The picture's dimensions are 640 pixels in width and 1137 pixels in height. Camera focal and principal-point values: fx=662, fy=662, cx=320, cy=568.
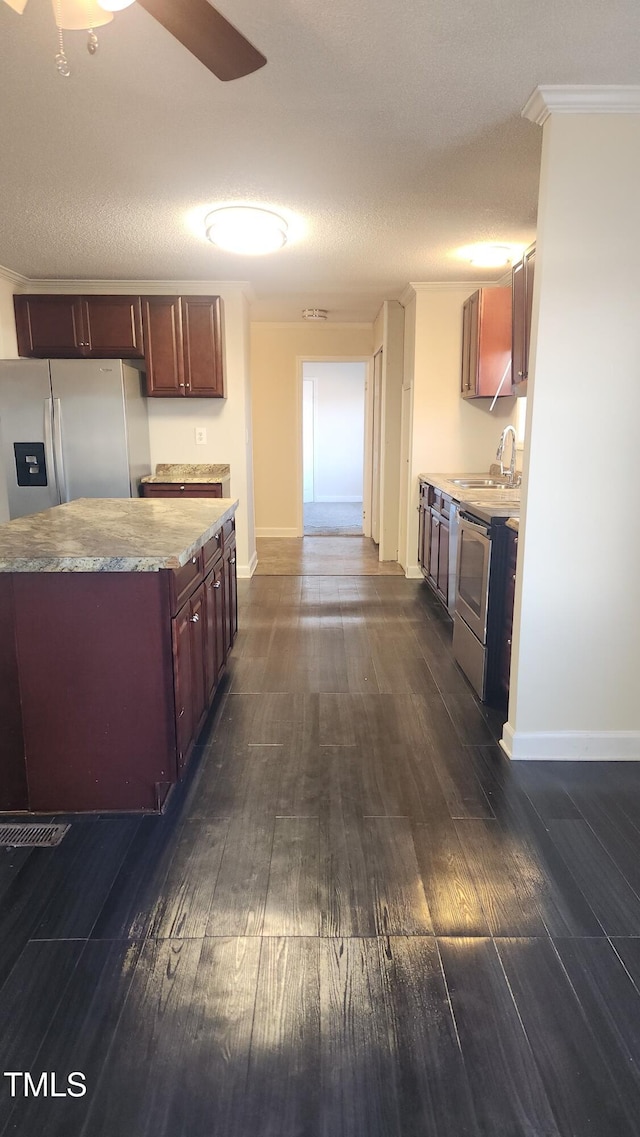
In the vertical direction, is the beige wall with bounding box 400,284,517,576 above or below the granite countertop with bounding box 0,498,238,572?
above

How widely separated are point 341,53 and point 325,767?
237cm

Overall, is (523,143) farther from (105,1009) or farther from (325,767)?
(105,1009)

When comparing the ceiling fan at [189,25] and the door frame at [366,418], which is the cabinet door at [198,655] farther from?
the door frame at [366,418]

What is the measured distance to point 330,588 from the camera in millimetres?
5336

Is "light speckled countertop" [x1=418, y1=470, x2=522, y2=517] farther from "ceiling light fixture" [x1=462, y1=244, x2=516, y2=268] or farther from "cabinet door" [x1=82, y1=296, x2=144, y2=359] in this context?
"cabinet door" [x1=82, y1=296, x2=144, y2=359]

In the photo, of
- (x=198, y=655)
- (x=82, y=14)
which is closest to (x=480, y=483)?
(x=198, y=655)

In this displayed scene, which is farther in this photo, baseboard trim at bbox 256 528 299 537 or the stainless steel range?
baseboard trim at bbox 256 528 299 537

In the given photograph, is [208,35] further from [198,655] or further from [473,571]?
[473,571]

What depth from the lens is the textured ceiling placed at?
1.84 meters

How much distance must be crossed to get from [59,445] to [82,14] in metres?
3.56

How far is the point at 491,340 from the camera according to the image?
4.54 meters

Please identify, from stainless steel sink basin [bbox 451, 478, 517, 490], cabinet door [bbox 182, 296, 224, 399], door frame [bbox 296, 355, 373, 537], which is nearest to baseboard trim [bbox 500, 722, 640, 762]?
stainless steel sink basin [bbox 451, 478, 517, 490]

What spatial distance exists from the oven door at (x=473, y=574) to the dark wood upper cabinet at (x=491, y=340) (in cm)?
154

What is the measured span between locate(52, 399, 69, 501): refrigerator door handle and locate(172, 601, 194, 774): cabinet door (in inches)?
115
